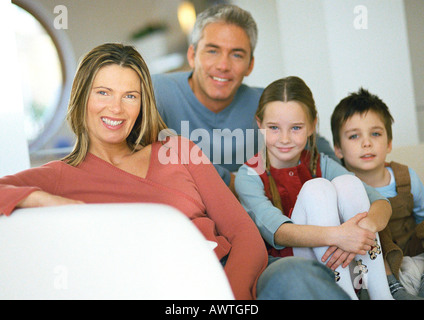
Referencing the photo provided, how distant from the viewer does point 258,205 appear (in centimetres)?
133

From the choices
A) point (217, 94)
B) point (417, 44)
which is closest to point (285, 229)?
point (217, 94)

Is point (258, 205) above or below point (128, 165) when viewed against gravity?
below

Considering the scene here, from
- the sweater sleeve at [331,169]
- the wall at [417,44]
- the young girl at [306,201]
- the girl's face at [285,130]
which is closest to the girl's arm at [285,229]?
the young girl at [306,201]

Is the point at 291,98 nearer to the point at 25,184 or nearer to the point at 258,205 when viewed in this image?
the point at 258,205

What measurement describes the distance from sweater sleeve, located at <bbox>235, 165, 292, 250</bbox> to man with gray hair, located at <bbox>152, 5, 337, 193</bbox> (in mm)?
359

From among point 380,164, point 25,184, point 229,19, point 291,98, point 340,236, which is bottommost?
point 340,236

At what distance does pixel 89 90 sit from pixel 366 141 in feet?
2.89

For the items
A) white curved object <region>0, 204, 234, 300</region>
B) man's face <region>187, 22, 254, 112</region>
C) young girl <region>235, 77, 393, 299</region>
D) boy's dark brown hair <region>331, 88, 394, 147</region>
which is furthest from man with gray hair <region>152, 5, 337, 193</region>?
white curved object <region>0, 204, 234, 300</region>

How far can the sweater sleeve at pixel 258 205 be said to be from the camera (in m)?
1.26

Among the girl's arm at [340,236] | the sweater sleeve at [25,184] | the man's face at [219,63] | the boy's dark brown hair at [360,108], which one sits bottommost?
the girl's arm at [340,236]

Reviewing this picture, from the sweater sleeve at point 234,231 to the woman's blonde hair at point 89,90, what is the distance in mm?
152

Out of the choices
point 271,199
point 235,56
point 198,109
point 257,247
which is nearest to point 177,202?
point 257,247

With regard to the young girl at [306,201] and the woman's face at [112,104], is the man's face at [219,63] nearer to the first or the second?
the young girl at [306,201]

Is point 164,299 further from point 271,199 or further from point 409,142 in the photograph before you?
point 409,142
